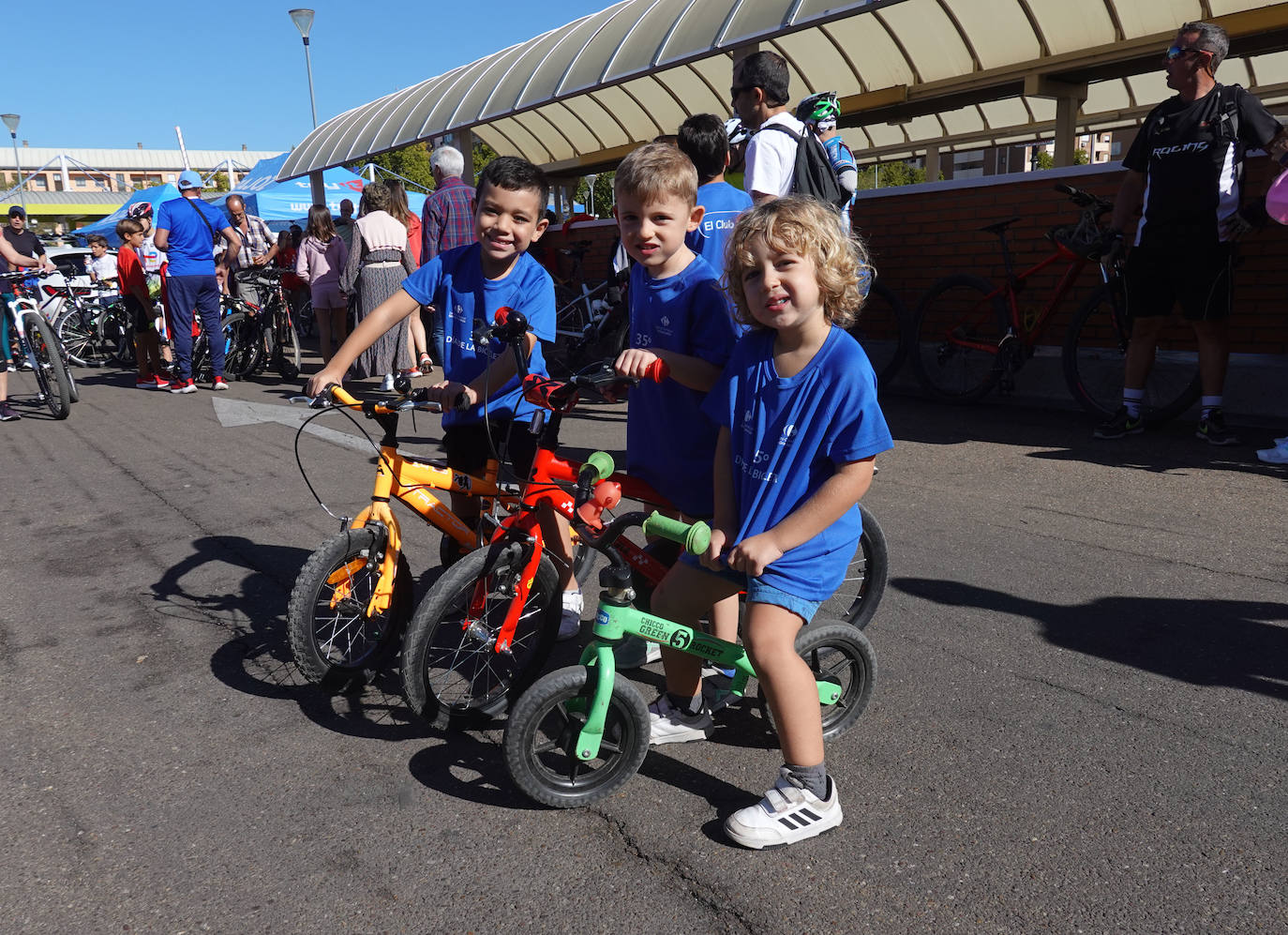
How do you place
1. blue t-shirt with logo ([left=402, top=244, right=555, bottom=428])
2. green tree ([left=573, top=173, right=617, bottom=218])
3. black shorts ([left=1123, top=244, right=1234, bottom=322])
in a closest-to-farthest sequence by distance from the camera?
blue t-shirt with logo ([left=402, top=244, right=555, bottom=428]), black shorts ([left=1123, top=244, right=1234, bottom=322]), green tree ([left=573, top=173, right=617, bottom=218])

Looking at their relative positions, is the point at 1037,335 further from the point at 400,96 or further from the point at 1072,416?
the point at 400,96

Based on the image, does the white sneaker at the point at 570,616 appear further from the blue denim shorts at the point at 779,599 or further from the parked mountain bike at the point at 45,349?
the parked mountain bike at the point at 45,349

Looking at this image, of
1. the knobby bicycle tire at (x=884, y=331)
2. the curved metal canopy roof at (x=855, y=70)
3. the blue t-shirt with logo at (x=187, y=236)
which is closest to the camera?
the knobby bicycle tire at (x=884, y=331)

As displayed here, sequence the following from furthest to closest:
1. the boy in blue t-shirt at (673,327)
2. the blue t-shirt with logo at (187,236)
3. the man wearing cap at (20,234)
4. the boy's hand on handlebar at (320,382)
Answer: the man wearing cap at (20,234) < the blue t-shirt with logo at (187,236) < the boy's hand on handlebar at (320,382) < the boy in blue t-shirt at (673,327)

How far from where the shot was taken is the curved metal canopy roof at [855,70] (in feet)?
33.6

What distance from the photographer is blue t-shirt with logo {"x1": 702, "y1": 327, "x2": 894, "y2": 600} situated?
2.35m

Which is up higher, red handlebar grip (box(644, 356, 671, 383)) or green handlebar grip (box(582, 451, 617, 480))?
red handlebar grip (box(644, 356, 671, 383))

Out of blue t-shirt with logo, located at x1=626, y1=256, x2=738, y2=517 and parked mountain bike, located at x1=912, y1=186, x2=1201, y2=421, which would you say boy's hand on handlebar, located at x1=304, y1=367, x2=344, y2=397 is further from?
parked mountain bike, located at x1=912, y1=186, x2=1201, y2=421

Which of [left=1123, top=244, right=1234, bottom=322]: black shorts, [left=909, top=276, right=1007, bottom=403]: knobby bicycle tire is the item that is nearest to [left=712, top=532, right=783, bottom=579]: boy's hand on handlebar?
[left=1123, top=244, right=1234, bottom=322]: black shorts

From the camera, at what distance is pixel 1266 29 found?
9086 mm

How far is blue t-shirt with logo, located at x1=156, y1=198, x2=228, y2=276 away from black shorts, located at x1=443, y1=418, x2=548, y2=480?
Answer: 293 inches

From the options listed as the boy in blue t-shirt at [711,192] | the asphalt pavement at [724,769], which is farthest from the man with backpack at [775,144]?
the asphalt pavement at [724,769]

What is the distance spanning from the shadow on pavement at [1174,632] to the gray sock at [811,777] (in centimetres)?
142

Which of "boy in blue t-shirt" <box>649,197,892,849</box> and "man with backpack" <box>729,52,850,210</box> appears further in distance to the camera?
"man with backpack" <box>729,52,850,210</box>
